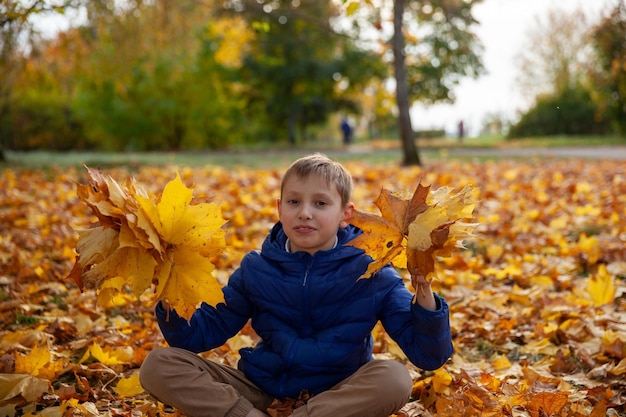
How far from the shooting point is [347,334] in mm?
2205

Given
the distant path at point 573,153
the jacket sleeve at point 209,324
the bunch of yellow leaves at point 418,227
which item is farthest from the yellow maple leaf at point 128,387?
the distant path at point 573,153

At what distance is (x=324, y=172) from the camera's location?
89.1 inches

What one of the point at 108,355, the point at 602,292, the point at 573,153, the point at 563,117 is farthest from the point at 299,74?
the point at 108,355

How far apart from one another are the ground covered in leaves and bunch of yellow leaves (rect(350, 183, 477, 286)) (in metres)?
0.13

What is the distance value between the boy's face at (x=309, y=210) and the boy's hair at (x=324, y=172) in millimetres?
17

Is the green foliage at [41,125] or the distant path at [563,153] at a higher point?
the green foliage at [41,125]

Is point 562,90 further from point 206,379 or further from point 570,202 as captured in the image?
point 206,379

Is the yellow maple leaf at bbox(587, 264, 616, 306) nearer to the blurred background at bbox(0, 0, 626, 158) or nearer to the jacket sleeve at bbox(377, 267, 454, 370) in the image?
the jacket sleeve at bbox(377, 267, 454, 370)

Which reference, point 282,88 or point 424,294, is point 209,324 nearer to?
point 424,294

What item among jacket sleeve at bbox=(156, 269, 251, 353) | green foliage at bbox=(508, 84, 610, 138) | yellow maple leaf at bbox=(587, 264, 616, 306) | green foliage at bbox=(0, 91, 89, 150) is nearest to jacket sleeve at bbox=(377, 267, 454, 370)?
jacket sleeve at bbox=(156, 269, 251, 353)

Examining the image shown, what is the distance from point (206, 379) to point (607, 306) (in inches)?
84.0

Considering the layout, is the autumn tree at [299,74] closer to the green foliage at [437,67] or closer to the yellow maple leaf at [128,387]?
the green foliage at [437,67]

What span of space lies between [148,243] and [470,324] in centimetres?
187

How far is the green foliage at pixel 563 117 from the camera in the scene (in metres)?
25.2
